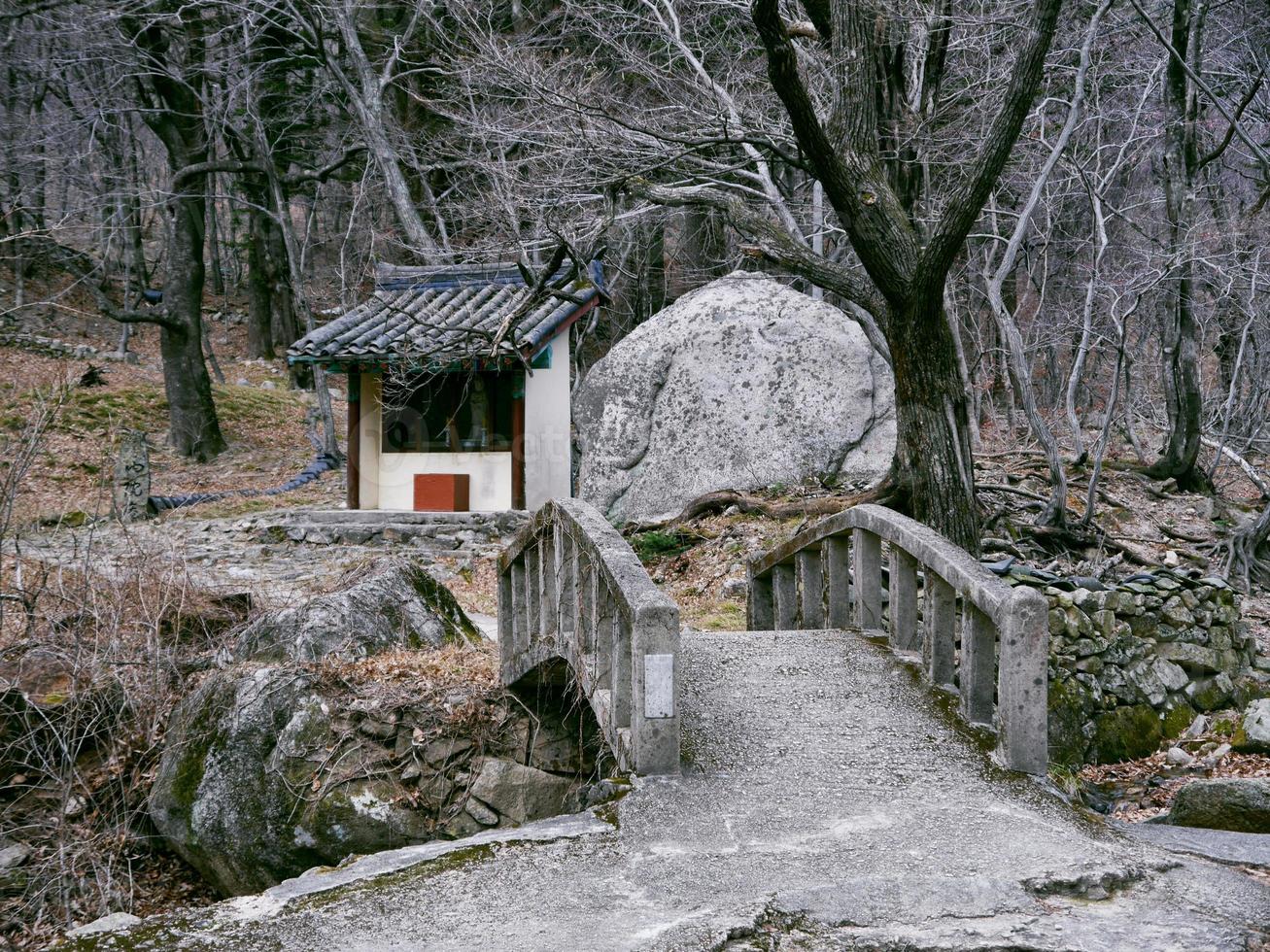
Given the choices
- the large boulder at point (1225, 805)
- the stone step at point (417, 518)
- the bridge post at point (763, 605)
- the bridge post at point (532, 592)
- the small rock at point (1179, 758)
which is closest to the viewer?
the large boulder at point (1225, 805)

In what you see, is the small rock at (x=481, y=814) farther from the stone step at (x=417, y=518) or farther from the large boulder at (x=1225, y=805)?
the stone step at (x=417, y=518)

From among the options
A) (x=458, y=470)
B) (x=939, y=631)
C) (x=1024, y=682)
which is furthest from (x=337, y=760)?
(x=458, y=470)

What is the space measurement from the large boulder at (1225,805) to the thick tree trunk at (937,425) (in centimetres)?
414

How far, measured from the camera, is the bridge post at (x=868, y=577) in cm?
789

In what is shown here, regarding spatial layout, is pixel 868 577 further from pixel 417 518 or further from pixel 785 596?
pixel 417 518

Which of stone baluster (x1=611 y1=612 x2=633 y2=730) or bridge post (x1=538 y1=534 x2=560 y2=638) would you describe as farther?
bridge post (x1=538 y1=534 x2=560 y2=638)

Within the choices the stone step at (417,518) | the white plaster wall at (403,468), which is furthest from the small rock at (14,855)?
the white plaster wall at (403,468)

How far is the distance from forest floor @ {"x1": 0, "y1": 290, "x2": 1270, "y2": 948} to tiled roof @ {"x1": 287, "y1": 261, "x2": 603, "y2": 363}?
3.28m

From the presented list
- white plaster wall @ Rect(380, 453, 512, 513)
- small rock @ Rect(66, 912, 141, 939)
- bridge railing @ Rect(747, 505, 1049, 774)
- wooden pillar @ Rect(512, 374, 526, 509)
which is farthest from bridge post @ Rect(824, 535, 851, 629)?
white plaster wall @ Rect(380, 453, 512, 513)

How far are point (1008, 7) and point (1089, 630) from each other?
31.5 ft

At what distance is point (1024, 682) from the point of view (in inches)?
211

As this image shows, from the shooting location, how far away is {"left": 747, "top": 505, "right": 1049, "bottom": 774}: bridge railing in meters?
5.37

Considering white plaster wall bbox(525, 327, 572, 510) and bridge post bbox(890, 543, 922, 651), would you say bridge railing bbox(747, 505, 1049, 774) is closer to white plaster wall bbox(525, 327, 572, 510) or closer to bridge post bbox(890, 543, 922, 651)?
bridge post bbox(890, 543, 922, 651)

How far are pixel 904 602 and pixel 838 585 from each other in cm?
126
